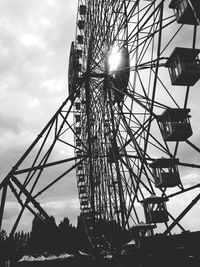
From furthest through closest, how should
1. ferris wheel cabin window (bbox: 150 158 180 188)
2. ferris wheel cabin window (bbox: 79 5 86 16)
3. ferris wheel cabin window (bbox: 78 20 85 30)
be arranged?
ferris wheel cabin window (bbox: 78 20 85 30) → ferris wheel cabin window (bbox: 79 5 86 16) → ferris wheel cabin window (bbox: 150 158 180 188)

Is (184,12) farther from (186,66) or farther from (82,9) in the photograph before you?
(82,9)

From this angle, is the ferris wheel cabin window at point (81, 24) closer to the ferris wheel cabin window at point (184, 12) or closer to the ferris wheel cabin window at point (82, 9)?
the ferris wheel cabin window at point (82, 9)

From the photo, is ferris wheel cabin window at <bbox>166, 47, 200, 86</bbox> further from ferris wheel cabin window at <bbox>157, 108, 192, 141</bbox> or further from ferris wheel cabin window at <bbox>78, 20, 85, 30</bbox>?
ferris wheel cabin window at <bbox>78, 20, 85, 30</bbox>

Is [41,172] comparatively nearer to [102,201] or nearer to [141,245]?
[141,245]

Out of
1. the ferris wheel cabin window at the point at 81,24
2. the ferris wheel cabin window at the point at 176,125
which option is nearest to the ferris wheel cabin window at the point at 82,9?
the ferris wheel cabin window at the point at 81,24

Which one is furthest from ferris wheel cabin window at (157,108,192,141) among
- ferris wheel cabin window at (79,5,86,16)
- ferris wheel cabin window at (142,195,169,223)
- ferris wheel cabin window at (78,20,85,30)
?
ferris wheel cabin window at (78,20,85,30)

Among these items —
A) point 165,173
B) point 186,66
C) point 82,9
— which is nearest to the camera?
point 186,66

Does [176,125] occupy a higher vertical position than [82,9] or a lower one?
lower

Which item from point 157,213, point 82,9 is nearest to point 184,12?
point 157,213

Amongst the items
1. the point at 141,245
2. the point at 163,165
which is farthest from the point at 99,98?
the point at 141,245

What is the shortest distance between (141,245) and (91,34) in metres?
10.1

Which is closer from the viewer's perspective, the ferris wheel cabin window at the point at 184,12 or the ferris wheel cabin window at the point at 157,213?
the ferris wheel cabin window at the point at 184,12

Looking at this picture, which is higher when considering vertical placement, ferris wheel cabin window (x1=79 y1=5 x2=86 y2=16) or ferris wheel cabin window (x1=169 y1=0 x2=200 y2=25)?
ferris wheel cabin window (x1=79 y1=5 x2=86 y2=16)

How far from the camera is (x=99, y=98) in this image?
11.5m
